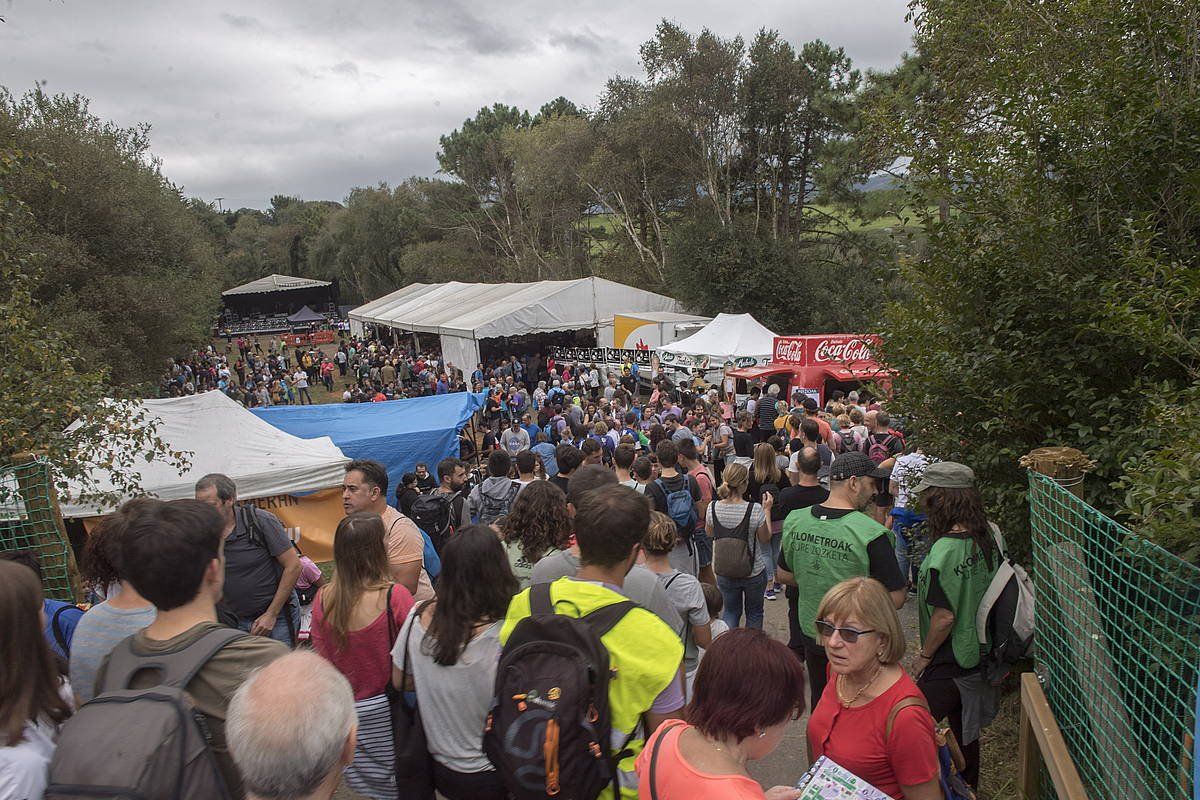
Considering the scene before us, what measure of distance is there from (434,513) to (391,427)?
5.31m

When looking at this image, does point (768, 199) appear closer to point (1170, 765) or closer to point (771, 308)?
point (771, 308)

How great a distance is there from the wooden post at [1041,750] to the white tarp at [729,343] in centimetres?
1419

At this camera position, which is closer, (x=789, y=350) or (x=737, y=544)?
(x=737, y=544)

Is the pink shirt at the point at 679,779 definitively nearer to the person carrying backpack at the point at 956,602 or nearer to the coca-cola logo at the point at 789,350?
the person carrying backpack at the point at 956,602

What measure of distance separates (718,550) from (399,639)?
2.69 meters

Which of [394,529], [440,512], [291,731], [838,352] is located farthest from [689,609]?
[838,352]

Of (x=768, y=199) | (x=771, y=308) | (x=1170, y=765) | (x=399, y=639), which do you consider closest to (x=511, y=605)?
(x=399, y=639)

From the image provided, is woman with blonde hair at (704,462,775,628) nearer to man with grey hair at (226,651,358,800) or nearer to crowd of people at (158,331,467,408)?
man with grey hair at (226,651,358,800)

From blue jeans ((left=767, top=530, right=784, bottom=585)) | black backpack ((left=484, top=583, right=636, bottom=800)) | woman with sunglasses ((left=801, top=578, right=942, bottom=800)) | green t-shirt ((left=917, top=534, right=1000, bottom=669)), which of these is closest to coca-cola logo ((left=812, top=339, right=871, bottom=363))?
blue jeans ((left=767, top=530, right=784, bottom=585))

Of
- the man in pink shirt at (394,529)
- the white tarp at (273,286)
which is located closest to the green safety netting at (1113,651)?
the man in pink shirt at (394,529)

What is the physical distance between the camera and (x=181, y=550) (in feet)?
6.65

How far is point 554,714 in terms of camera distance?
1882 mm

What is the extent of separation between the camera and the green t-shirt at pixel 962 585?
3.05 meters

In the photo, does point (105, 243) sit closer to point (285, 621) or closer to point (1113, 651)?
point (285, 621)
